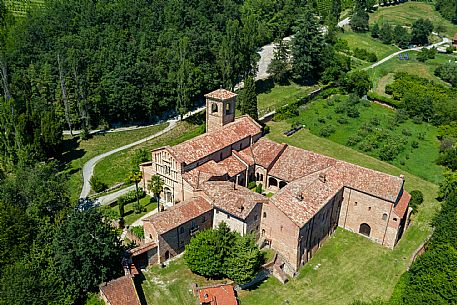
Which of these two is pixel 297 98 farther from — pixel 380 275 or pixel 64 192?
Answer: pixel 64 192

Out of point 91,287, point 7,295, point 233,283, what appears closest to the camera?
point 7,295

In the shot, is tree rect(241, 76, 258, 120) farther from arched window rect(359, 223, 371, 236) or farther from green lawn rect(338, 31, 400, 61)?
green lawn rect(338, 31, 400, 61)

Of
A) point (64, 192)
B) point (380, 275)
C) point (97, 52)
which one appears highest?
point (97, 52)

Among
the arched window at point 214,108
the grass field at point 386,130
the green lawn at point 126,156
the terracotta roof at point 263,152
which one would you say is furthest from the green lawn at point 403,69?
the arched window at point 214,108

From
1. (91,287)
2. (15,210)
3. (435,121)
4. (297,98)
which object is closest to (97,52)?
(297,98)

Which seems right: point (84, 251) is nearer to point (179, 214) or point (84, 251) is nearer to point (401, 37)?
point (179, 214)

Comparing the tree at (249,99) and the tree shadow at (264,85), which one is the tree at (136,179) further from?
the tree shadow at (264,85)

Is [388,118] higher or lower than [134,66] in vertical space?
lower
